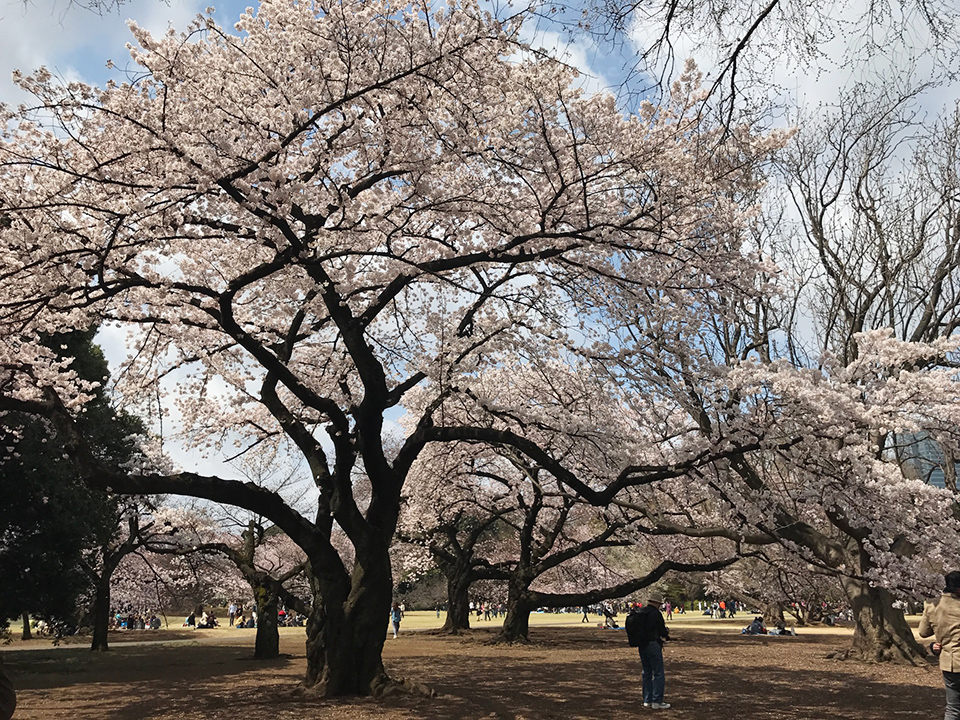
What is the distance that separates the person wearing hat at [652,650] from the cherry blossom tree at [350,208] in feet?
4.84

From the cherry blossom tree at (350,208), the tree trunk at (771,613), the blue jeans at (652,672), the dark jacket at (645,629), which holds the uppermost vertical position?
the cherry blossom tree at (350,208)

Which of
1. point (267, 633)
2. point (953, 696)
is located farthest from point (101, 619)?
point (953, 696)

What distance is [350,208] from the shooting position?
7.70 metres

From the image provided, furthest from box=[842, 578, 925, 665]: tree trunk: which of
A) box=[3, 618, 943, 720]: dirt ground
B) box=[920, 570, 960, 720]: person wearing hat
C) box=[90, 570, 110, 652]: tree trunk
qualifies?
box=[90, 570, 110, 652]: tree trunk

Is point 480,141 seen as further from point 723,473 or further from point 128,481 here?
point 723,473

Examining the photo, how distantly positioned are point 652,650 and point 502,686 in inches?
124

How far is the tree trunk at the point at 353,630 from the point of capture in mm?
9164

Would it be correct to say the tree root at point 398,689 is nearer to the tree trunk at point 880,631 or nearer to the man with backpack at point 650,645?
the man with backpack at point 650,645

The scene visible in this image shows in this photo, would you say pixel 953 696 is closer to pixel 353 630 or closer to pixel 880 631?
pixel 353 630

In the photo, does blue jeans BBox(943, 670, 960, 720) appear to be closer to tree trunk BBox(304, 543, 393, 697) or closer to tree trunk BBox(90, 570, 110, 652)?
tree trunk BBox(304, 543, 393, 697)

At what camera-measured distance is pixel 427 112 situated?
290 inches

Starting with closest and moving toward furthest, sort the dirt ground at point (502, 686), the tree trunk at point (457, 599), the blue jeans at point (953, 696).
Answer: the blue jeans at point (953, 696) < the dirt ground at point (502, 686) < the tree trunk at point (457, 599)

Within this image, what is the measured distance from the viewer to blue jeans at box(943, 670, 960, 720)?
217 inches

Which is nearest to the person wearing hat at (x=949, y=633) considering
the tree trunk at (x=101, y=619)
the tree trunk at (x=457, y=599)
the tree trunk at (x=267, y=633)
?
the tree trunk at (x=267, y=633)
